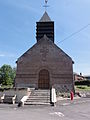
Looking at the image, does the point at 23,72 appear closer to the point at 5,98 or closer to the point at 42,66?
the point at 42,66

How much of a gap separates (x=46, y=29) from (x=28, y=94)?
49.6ft

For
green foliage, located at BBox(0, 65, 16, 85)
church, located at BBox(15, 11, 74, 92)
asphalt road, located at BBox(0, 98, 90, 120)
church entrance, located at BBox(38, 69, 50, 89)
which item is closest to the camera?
asphalt road, located at BBox(0, 98, 90, 120)

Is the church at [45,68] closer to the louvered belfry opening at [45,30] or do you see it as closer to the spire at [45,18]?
the louvered belfry opening at [45,30]

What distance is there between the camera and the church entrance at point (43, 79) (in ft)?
95.7

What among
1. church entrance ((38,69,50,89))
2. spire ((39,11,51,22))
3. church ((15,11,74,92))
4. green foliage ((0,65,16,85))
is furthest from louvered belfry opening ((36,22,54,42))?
green foliage ((0,65,16,85))

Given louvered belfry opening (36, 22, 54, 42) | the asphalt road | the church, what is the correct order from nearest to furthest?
the asphalt road, the church, louvered belfry opening (36, 22, 54, 42)

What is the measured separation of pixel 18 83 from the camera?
28.8 metres

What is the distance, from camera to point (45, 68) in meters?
29.2

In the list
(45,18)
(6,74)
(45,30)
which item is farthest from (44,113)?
(6,74)

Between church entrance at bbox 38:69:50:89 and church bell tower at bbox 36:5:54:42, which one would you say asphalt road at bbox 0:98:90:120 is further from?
church bell tower at bbox 36:5:54:42

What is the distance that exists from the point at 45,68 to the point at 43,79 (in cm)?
160

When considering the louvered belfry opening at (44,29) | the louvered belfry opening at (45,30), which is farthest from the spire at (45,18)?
the louvered belfry opening at (45,30)

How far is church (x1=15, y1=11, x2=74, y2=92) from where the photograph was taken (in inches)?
1131

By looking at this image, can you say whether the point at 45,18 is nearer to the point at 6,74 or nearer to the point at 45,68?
the point at 45,68
